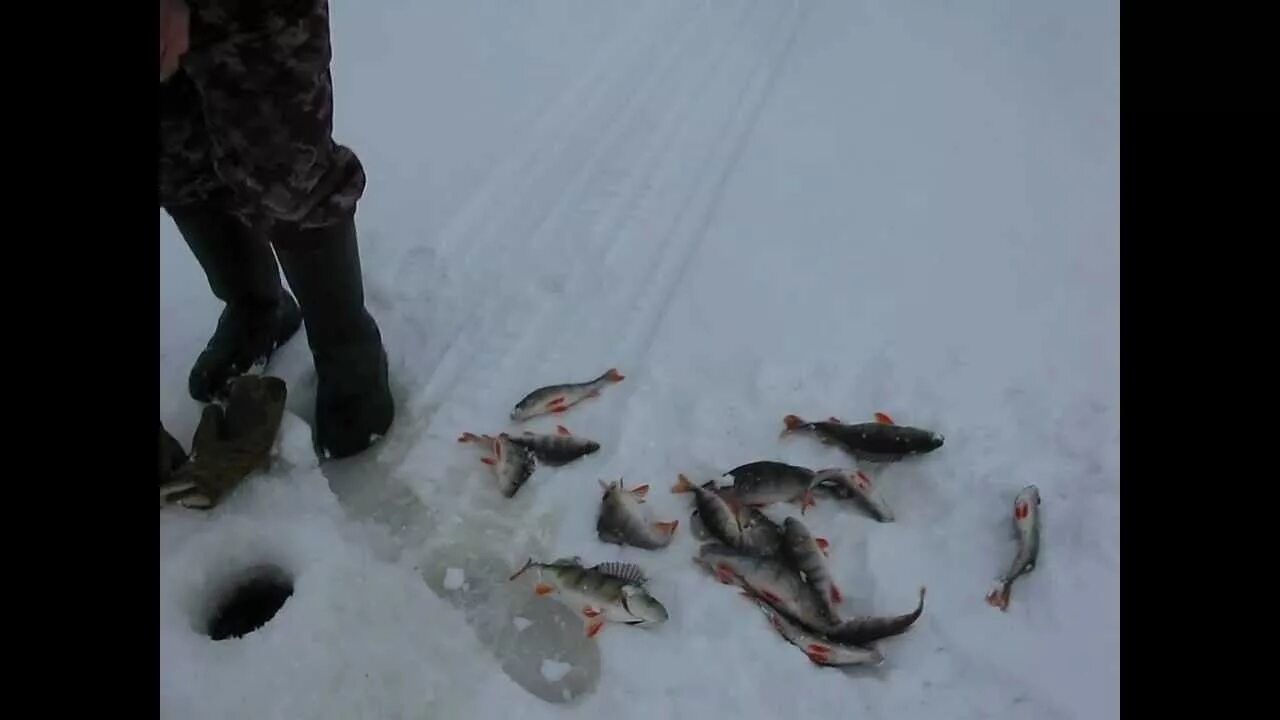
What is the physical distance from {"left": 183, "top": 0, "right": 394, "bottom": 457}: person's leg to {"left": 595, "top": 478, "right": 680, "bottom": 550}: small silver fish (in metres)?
0.77

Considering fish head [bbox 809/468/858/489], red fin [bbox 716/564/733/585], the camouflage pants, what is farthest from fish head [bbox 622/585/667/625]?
the camouflage pants

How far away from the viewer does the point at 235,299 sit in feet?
8.87

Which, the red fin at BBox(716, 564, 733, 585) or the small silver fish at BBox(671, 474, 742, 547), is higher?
the small silver fish at BBox(671, 474, 742, 547)

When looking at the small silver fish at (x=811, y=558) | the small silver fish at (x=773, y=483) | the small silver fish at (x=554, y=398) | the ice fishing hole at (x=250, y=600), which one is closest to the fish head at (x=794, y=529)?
the small silver fish at (x=811, y=558)

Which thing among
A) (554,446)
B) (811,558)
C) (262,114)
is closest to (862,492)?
(811,558)

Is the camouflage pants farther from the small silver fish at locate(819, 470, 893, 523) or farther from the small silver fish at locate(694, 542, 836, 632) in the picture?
the small silver fish at locate(819, 470, 893, 523)

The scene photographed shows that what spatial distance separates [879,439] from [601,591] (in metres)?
0.99

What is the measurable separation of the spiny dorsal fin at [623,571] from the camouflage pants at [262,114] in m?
1.14

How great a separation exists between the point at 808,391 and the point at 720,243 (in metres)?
0.86

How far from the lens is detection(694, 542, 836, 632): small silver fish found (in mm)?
2309

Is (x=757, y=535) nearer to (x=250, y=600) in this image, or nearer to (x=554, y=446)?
(x=554, y=446)

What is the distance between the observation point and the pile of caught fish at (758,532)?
2.28 m

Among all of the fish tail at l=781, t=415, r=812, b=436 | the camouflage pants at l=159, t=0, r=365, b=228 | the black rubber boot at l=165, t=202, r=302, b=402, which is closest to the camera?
the camouflage pants at l=159, t=0, r=365, b=228
